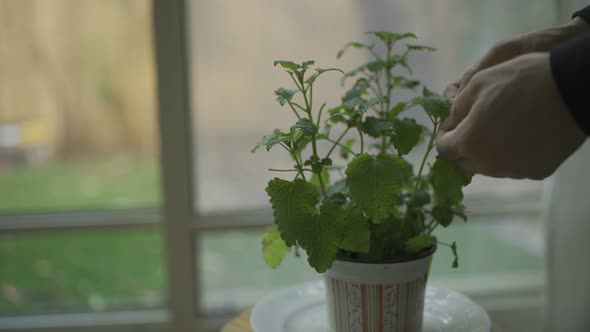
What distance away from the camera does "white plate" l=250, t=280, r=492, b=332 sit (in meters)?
0.98

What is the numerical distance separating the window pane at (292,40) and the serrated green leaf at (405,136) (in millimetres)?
808

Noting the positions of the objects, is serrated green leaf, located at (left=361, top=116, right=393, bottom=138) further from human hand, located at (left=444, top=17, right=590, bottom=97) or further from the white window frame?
the white window frame

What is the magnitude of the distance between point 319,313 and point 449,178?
40 centimetres

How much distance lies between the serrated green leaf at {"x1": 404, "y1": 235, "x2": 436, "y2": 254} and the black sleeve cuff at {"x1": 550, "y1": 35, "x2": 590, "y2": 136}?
29cm

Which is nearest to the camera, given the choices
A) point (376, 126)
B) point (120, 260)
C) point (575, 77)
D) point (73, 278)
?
point (575, 77)

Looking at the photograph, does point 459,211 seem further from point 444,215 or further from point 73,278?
point 73,278

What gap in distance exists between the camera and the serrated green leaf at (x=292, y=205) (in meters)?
0.82

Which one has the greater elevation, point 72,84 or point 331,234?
point 72,84

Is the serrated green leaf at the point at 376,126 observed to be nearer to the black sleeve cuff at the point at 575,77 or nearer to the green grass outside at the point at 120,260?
the black sleeve cuff at the point at 575,77

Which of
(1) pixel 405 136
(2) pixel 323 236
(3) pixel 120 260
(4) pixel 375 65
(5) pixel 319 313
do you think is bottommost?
(3) pixel 120 260

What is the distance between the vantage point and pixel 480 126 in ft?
2.41

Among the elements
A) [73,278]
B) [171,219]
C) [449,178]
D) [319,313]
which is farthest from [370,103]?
[73,278]

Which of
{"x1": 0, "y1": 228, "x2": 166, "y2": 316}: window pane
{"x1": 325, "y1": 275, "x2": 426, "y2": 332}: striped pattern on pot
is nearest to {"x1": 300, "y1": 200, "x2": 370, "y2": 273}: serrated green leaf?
{"x1": 325, "y1": 275, "x2": 426, "y2": 332}: striped pattern on pot

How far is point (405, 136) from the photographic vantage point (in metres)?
0.84
